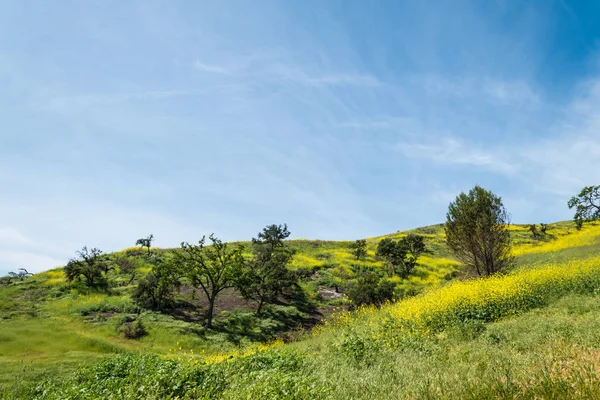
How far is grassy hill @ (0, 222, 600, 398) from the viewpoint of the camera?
5590 mm

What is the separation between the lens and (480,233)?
24688 mm

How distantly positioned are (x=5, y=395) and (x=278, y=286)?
82.1 feet

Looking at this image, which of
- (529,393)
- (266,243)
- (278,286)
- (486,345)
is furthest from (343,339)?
(266,243)

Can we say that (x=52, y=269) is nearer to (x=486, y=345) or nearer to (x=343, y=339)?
(x=343, y=339)

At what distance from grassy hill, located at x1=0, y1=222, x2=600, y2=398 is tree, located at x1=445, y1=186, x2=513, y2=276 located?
17.9 ft

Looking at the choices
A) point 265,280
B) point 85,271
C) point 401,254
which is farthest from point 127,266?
point 401,254

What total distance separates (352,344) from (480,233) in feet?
60.1

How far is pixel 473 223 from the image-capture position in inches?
999

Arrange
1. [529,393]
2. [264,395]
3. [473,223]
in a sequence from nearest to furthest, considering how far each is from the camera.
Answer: [529,393], [264,395], [473,223]

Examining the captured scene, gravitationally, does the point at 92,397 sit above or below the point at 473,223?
below

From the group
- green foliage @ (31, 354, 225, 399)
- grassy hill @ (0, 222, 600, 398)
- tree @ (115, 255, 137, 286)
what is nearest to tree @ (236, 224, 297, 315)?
grassy hill @ (0, 222, 600, 398)

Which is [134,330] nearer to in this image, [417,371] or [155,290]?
[155,290]

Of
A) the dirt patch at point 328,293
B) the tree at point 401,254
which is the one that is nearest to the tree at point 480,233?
the dirt patch at point 328,293

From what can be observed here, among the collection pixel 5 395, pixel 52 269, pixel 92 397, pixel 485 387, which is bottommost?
pixel 5 395
